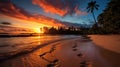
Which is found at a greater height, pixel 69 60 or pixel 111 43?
pixel 111 43

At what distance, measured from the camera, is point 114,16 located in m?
24.1

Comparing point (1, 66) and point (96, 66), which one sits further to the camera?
point (1, 66)

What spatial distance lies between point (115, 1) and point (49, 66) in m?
20.3

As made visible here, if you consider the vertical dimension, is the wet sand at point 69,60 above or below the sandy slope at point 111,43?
below

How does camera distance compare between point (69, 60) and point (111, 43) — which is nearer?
point (69, 60)

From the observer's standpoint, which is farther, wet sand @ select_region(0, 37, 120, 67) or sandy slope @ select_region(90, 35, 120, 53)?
sandy slope @ select_region(90, 35, 120, 53)

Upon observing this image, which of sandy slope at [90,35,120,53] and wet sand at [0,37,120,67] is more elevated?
sandy slope at [90,35,120,53]

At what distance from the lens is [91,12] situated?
206 feet

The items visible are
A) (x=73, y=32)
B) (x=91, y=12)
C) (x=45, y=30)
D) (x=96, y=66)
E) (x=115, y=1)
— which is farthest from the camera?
(x=45, y=30)

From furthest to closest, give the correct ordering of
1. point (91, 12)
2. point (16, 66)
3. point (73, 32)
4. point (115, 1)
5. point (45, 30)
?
1. point (45, 30)
2. point (73, 32)
3. point (91, 12)
4. point (115, 1)
5. point (16, 66)

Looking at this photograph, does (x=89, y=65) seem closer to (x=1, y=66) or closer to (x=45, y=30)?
(x=1, y=66)

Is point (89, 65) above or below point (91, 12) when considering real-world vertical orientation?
below

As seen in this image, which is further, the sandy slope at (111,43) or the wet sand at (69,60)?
the sandy slope at (111,43)

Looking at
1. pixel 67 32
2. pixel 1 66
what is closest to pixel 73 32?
pixel 67 32
